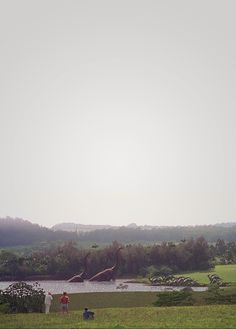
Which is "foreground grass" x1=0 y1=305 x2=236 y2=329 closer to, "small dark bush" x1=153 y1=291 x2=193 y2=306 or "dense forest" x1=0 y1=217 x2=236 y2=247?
"small dark bush" x1=153 y1=291 x2=193 y2=306

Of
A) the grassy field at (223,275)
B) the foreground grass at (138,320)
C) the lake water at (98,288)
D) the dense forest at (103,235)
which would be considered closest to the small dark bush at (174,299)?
the foreground grass at (138,320)

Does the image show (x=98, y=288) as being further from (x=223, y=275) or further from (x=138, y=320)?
(x=138, y=320)

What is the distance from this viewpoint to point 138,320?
75.0 ft

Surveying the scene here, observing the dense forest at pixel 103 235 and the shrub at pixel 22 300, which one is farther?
the dense forest at pixel 103 235

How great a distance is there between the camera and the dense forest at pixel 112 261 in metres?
78.2

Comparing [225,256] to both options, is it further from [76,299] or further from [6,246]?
[6,246]

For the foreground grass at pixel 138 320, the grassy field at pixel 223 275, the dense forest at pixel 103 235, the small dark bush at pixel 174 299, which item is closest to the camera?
the foreground grass at pixel 138 320

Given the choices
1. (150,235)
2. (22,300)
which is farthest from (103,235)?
(22,300)

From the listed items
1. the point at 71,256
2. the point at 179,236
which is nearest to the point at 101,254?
the point at 71,256

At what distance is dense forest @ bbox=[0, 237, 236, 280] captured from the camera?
78.2 metres

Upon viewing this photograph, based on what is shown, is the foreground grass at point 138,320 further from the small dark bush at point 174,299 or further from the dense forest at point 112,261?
the dense forest at point 112,261

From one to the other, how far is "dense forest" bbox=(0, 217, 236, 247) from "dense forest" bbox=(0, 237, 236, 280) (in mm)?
38134

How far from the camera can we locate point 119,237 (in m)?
133

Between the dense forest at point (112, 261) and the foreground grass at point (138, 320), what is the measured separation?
51041 millimetres
